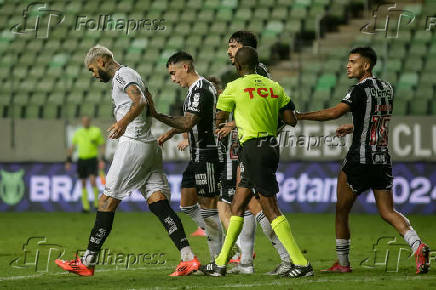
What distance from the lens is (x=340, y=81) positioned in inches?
750

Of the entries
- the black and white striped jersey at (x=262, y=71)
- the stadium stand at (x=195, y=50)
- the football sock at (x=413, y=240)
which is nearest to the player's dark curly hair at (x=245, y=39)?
the black and white striped jersey at (x=262, y=71)

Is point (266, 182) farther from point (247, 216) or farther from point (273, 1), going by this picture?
point (273, 1)

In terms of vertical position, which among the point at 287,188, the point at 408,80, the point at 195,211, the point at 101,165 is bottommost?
the point at 195,211

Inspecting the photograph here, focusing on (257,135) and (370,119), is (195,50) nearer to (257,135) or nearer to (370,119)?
(370,119)

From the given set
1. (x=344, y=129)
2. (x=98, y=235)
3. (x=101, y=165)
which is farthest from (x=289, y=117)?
(x=101, y=165)

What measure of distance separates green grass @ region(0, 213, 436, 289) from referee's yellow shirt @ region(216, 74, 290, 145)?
4.45 ft

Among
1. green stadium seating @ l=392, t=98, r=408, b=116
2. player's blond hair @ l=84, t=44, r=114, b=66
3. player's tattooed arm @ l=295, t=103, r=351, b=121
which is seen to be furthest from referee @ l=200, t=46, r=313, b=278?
green stadium seating @ l=392, t=98, r=408, b=116

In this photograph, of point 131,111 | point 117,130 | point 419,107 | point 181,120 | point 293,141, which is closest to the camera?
point 117,130

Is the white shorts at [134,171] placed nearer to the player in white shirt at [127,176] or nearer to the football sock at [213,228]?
the player in white shirt at [127,176]

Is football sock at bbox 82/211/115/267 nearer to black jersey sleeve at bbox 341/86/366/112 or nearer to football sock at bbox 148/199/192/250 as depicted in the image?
football sock at bbox 148/199/192/250

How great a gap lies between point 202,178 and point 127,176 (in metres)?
0.87

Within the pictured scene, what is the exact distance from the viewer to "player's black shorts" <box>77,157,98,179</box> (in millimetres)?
18266

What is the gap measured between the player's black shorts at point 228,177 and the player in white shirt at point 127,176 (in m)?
0.84

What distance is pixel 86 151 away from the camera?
60.3ft
